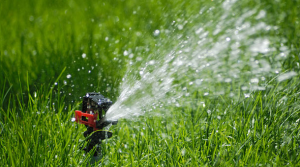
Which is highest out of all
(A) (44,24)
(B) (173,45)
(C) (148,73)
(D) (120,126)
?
(A) (44,24)

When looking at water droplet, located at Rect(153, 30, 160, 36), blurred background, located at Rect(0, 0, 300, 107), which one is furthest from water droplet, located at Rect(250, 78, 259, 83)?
water droplet, located at Rect(153, 30, 160, 36)

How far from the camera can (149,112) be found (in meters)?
2.44

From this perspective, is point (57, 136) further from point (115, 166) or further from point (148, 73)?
point (148, 73)

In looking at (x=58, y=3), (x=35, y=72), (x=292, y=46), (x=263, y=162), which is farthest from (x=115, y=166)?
(x=58, y=3)

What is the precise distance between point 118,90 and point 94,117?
900 millimetres

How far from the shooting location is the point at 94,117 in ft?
5.93

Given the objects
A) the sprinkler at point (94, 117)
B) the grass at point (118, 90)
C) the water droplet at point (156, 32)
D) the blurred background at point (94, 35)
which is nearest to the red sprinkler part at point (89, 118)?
the sprinkler at point (94, 117)

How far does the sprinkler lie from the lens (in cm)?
176

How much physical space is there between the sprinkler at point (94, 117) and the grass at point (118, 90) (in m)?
0.11

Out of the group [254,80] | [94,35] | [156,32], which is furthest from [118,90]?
[254,80]

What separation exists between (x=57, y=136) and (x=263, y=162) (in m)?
1.14

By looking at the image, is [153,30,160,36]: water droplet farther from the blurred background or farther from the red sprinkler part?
the red sprinkler part

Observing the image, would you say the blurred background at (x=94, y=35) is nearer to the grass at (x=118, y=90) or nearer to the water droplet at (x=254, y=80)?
the grass at (x=118, y=90)

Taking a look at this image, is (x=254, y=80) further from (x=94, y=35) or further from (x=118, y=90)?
(x=94, y=35)
